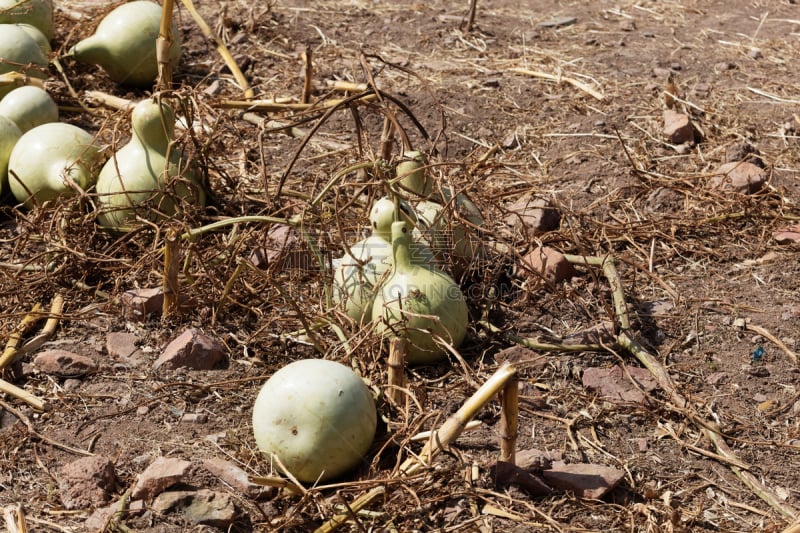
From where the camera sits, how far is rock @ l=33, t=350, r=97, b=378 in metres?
3.01

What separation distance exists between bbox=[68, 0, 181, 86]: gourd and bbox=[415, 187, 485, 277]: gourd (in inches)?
84.0

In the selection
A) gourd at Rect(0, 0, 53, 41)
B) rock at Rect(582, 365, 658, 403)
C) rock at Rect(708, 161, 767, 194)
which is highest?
gourd at Rect(0, 0, 53, 41)

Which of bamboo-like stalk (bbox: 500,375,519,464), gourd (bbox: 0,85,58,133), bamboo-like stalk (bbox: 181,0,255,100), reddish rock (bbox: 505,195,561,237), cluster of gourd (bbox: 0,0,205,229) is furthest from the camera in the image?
bamboo-like stalk (bbox: 181,0,255,100)

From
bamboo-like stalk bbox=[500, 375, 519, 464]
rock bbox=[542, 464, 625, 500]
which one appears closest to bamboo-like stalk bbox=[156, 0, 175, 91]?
bamboo-like stalk bbox=[500, 375, 519, 464]

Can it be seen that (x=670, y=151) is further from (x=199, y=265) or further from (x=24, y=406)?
(x=24, y=406)

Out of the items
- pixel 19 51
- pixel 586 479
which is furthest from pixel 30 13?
pixel 586 479

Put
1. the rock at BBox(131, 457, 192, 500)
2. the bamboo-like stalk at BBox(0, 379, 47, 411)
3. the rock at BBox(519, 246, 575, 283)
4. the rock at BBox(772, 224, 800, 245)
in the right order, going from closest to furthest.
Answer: the rock at BBox(131, 457, 192, 500), the bamboo-like stalk at BBox(0, 379, 47, 411), the rock at BBox(519, 246, 575, 283), the rock at BBox(772, 224, 800, 245)

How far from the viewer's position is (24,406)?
2863 mm

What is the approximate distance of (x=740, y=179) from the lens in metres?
4.13

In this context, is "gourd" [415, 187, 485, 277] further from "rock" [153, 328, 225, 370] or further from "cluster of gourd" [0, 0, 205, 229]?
"cluster of gourd" [0, 0, 205, 229]

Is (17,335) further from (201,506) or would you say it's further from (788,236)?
(788,236)

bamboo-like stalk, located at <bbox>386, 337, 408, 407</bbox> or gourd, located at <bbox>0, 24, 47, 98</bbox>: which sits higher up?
gourd, located at <bbox>0, 24, 47, 98</bbox>

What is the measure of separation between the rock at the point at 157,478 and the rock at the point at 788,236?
257cm

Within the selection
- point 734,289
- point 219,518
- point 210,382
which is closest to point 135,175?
point 210,382
